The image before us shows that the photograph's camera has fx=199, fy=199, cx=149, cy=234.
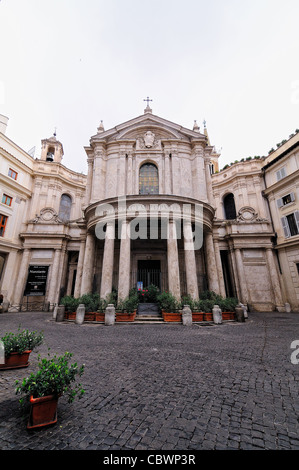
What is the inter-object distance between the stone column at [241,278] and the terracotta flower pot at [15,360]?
1709cm

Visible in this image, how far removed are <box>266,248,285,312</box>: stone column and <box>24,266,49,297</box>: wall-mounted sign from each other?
2066 cm

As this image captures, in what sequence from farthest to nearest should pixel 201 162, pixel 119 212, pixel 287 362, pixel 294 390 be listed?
1. pixel 201 162
2. pixel 119 212
3. pixel 287 362
4. pixel 294 390

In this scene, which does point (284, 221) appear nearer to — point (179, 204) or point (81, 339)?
point (179, 204)

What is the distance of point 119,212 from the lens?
1345 cm

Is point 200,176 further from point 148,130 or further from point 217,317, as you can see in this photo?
point 217,317

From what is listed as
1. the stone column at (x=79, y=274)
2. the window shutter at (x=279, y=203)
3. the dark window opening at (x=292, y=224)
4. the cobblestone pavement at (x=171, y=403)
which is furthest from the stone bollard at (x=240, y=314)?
the window shutter at (x=279, y=203)

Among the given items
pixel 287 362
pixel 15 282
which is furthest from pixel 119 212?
pixel 15 282

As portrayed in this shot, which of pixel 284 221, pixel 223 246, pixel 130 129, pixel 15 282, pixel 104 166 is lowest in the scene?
A: pixel 15 282

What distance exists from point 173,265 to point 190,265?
127 centimetres

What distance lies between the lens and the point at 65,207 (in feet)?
83.0

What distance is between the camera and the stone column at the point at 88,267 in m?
14.4

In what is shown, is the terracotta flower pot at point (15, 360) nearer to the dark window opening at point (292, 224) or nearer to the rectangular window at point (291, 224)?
A: the rectangular window at point (291, 224)

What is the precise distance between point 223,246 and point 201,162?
8.56 m

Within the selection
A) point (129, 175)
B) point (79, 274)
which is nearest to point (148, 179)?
point (129, 175)
